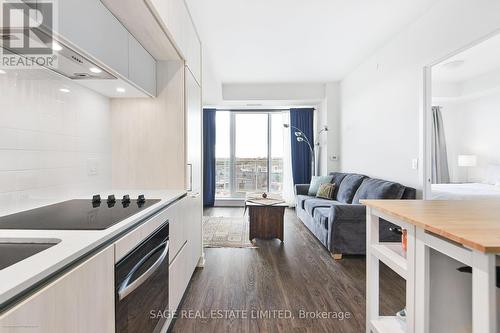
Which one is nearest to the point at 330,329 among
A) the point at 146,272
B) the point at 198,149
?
the point at 146,272

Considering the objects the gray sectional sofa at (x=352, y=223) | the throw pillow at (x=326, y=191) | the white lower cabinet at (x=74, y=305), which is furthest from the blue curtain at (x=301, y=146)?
the white lower cabinet at (x=74, y=305)

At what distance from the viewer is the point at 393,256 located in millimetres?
1448

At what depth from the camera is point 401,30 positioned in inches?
130

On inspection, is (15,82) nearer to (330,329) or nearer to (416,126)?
(330,329)

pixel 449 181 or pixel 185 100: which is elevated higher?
pixel 185 100

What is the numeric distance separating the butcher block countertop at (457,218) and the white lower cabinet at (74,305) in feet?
3.96

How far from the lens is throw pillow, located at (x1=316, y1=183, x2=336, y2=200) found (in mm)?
4566

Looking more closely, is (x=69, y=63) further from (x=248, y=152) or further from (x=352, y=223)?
(x=248, y=152)

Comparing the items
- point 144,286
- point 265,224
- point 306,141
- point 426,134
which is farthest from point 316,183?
point 144,286

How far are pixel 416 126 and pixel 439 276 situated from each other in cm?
237

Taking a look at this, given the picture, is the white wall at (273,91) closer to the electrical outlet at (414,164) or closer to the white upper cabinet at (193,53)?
the white upper cabinet at (193,53)

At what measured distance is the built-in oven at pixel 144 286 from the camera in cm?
105

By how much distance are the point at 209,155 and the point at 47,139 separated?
16.0 ft

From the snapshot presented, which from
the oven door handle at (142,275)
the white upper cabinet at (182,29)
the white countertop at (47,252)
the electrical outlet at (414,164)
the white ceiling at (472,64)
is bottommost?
the oven door handle at (142,275)
